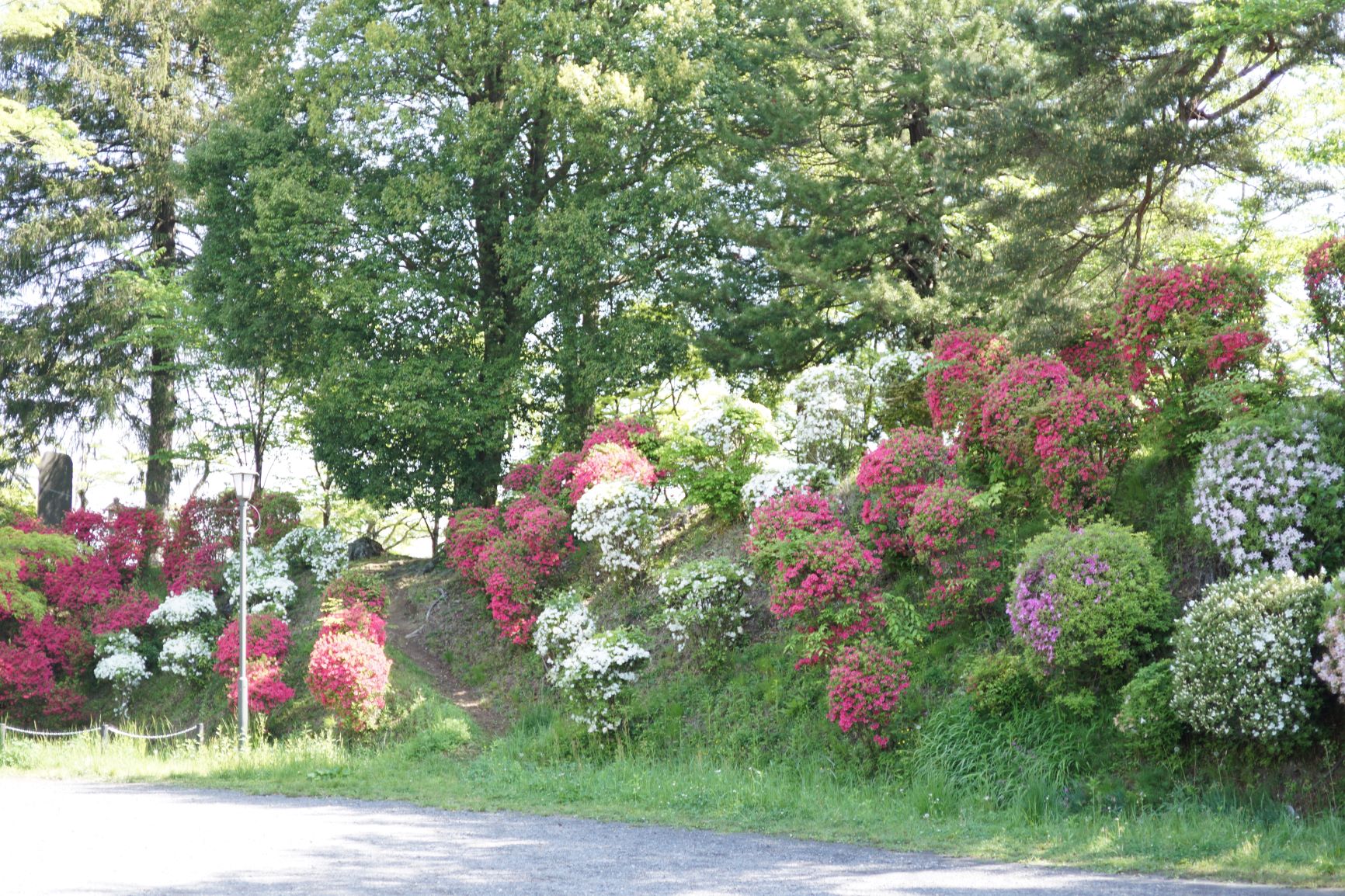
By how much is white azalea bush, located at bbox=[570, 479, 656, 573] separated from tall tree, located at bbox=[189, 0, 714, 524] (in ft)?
9.48

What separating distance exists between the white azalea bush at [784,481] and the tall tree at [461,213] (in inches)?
159

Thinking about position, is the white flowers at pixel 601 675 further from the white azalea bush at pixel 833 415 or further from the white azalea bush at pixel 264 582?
the white azalea bush at pixel 264 582

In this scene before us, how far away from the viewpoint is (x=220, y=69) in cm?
2256

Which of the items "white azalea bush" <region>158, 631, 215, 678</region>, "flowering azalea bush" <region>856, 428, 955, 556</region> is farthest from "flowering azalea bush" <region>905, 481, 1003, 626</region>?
"white azalea bush" <region>158, 631, 215, 678</region>

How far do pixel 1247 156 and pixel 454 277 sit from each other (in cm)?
1092

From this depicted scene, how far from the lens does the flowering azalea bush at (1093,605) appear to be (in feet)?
25.8

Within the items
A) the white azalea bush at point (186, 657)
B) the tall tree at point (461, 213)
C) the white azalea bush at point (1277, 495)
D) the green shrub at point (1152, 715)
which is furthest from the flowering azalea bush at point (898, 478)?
the white azalea bush at point (186, 657)

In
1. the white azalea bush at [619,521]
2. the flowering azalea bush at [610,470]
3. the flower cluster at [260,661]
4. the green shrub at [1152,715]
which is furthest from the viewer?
the flower cluster at [260,661]

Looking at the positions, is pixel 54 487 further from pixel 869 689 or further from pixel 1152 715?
pixel 1152 715

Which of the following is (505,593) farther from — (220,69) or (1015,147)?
(220,69)

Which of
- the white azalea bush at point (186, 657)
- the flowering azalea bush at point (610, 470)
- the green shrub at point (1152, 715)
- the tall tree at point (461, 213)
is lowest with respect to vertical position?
the green shrub at point (1152, 715)

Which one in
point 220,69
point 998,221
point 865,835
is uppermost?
point 220,69

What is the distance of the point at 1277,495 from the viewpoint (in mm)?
7758

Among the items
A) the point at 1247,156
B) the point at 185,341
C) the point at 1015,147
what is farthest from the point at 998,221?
the point at 185,341
